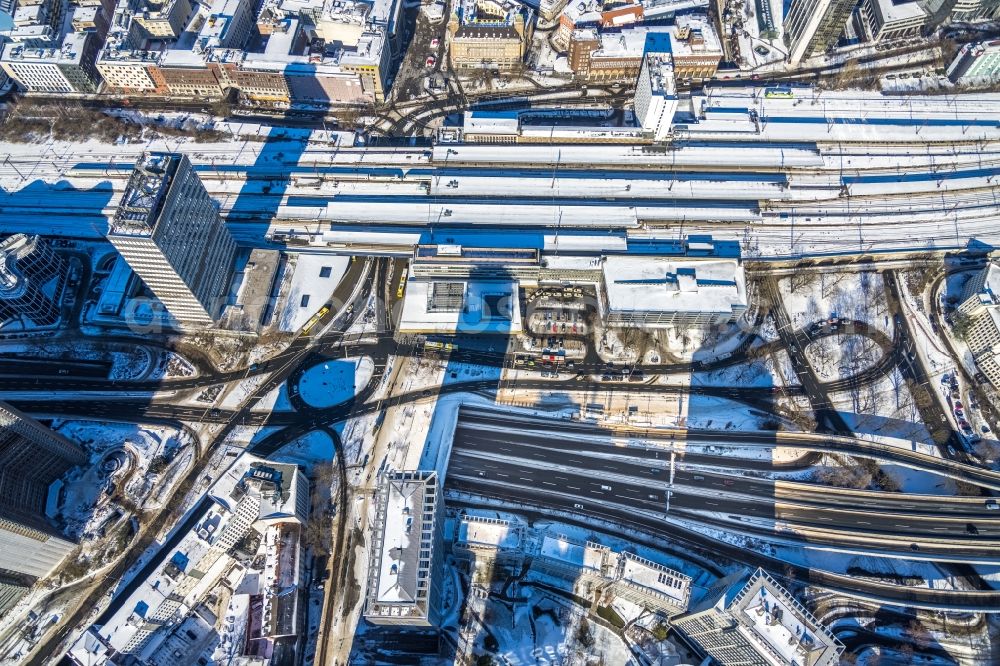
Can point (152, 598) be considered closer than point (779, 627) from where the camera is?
No

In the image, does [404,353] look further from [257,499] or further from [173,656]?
[173,656]

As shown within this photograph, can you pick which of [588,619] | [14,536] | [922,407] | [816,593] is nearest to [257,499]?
[14,536]

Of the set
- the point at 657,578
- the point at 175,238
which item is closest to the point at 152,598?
the point at 175,238

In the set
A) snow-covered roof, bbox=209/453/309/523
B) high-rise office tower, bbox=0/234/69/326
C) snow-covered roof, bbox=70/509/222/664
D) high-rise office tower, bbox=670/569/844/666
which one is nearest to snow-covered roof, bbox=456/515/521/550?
snow-covered roof, bbox=209/453/309/523

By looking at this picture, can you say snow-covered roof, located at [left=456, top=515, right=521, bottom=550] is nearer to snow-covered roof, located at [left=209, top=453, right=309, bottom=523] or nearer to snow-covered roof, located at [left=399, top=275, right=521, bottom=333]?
snow-covered roof, located at [left=209, top=453, right=309, bottom=523]

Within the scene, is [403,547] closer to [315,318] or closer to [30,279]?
[315,318]

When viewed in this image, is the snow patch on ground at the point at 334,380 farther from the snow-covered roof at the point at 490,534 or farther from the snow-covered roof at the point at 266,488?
Result: the snow-covered roof at the point at 490,534
